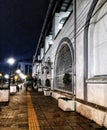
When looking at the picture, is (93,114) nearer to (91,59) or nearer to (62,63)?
(91,59)

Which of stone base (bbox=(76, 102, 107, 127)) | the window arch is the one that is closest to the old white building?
stone base (bbox=(76, 102, 107, 127))

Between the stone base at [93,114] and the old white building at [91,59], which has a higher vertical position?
the old white building at [91,59]

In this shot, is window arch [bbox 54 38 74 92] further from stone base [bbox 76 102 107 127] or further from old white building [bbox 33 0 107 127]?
stone base [bbox 76 102 107 127]

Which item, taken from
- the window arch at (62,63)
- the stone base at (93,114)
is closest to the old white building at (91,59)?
the stone base at (93,114)

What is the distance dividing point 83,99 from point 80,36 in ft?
10.7

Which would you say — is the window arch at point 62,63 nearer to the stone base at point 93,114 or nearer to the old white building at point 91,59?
the old white building at point 91,59

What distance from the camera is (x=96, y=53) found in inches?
352

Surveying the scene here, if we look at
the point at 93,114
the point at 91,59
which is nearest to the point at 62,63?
the point at 91,59

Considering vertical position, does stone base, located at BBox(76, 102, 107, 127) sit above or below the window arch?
below

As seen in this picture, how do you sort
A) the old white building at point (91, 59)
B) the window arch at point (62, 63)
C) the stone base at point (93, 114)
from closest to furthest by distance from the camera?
the stone base at point (93, 114) < the old white building at point (91, 59) < the window arch at point (62, 63)

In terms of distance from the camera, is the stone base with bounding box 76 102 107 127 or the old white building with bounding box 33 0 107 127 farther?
the old white building with bounding box 33 0 107 127

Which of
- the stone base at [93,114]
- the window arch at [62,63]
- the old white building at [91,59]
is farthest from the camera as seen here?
the window arch at [62,63]

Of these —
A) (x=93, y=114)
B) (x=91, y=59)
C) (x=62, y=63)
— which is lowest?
(x=93, y=114)

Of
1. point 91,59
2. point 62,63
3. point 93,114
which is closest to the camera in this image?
point 93,114
